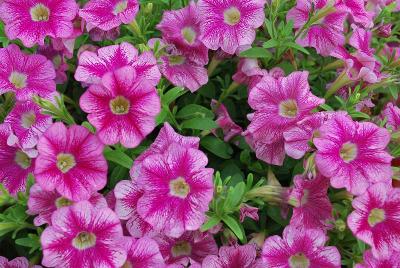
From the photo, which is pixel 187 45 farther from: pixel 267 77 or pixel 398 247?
pixel 398 247

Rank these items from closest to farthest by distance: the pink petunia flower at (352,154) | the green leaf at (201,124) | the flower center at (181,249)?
the pink petunia flower at (352,154) → the flower center at (181,249) → the green leaf at (201,124)

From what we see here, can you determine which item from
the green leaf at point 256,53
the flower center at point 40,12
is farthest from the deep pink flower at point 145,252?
the flower center at point 40,12

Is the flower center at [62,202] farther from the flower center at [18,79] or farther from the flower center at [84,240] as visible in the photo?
the flower center at [18,79]

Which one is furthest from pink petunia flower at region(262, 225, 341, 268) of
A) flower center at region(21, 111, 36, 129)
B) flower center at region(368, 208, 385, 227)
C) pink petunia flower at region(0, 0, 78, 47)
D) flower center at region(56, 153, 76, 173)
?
pink petunia flower at region(0, 0, 78, 47)

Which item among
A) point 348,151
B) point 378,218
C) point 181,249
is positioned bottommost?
point 181,249

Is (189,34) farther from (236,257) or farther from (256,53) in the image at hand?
(236,257)

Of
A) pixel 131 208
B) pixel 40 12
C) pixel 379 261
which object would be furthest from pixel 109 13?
pixel 379 261
